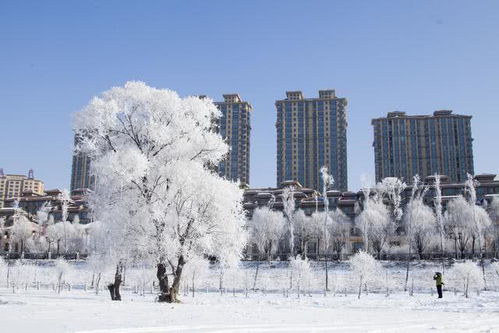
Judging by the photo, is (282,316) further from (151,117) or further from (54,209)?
(54,209)

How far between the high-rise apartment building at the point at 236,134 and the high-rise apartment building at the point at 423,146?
46.8 metres

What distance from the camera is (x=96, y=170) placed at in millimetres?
25953

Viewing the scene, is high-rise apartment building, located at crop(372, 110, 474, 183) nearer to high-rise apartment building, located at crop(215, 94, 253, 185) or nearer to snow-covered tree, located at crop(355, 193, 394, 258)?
high-rise apartment building, located at crop(215, 94, 253, 185)

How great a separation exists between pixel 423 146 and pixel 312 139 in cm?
3862

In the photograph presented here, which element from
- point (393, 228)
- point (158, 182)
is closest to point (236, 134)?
point (393, 228)

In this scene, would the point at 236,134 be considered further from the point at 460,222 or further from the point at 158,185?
the point at 158,185

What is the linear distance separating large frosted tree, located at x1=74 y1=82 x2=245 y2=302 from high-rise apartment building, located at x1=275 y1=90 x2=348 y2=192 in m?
150

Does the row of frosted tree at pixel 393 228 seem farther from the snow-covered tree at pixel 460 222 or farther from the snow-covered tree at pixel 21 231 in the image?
the snow-covered tree at pixel 21 231

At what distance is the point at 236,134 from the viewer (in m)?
187

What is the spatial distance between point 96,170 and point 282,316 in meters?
13.6

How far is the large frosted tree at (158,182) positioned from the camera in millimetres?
25391

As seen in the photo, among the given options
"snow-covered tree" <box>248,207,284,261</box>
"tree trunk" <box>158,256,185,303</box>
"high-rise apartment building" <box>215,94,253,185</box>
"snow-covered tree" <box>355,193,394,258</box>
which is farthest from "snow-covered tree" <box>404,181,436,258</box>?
A: "high-rise apartment building" <box>215,94,253,185</box>

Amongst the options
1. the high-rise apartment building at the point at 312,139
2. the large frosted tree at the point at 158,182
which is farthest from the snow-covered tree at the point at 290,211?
the high-rise apartment building at the point at 312,139

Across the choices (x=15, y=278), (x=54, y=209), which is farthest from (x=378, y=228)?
(x=54, y=209)
